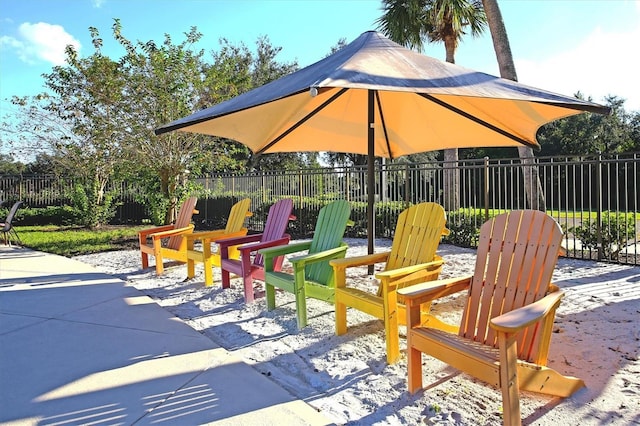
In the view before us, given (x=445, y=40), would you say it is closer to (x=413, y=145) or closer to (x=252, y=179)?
(x=252, y=179)

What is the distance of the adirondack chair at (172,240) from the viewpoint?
20.1 ft

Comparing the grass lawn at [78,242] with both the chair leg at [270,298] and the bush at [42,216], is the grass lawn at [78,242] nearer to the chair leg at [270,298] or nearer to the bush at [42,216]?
the bush at [42,216]

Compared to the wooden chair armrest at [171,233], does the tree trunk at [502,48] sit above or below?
above

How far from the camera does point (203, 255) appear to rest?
17.9ft

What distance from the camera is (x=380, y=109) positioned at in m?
5.46

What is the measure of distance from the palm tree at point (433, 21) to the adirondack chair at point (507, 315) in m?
11.0

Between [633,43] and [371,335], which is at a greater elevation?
[633,43]

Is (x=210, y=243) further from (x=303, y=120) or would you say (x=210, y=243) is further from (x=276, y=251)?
(x=303, y=120)

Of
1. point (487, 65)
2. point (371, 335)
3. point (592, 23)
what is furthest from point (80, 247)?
point (487, 65)

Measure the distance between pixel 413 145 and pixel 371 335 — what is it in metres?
3.37

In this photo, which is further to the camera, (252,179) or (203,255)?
(252,179)

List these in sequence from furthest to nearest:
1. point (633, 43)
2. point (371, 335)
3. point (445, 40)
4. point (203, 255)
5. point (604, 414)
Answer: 1. point (633, 43)
2. point (445, 40)
3. point (203, 255)
4. point (371, 335)
5. point (604, 414)

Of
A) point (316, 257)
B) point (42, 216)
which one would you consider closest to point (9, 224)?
point (42, 216)

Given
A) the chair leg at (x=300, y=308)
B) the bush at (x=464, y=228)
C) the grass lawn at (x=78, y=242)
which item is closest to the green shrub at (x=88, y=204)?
the grass lawn at (x=78, y=242)
